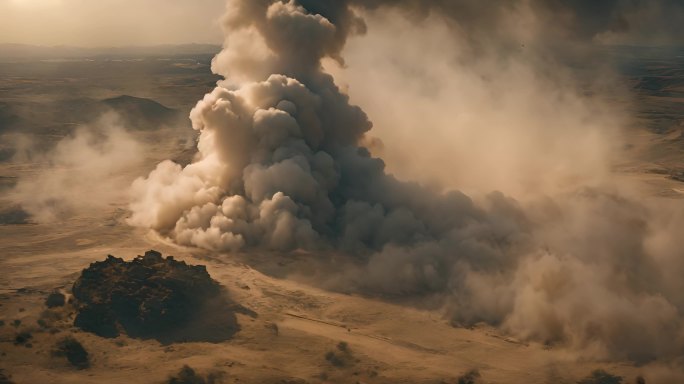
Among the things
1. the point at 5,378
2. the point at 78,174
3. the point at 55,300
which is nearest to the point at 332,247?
the point at 55,300

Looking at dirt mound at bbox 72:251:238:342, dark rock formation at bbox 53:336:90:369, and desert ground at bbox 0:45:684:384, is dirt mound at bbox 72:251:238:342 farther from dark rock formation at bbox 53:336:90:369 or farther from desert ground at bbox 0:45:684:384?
dark rock formation at bbox 53:336:90:369

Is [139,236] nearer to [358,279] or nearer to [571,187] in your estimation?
[358,279]

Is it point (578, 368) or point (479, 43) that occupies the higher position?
point (479, 43)

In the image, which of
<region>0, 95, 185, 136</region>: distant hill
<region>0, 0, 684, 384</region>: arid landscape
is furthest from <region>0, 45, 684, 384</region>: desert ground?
<region>0, 95, 185, 136</region>: distant hill

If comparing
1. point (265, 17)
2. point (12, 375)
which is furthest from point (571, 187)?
point (12, 375)

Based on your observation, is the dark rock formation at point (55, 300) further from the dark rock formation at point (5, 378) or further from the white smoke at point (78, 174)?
the white smoke at point (78, 174)

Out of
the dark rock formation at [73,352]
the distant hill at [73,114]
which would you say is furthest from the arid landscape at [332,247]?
the distant hill at [73,114]
